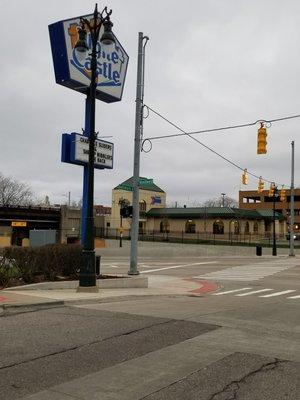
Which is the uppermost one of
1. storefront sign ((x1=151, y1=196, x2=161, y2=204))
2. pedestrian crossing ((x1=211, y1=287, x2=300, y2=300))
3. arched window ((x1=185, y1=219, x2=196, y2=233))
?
storefront sign ((x1=151, y1=196, x2=161, y2=204))

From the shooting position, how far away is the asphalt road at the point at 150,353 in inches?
239

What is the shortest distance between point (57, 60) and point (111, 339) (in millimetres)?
14076

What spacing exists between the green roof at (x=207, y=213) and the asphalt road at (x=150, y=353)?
67839 mm

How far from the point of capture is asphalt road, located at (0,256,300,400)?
607cm

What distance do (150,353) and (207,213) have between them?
74501mm

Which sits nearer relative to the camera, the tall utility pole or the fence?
the tall utility pole

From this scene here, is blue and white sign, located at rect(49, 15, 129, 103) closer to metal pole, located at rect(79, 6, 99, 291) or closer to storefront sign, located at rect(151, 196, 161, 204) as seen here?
metal pole, located at rect(79, 6, 99, 291)

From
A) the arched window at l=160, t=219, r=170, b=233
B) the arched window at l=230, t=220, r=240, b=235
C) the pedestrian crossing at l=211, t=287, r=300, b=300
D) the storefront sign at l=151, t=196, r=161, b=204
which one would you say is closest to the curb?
the pedestrian crossing at l=211, t=287, r=300, b=300

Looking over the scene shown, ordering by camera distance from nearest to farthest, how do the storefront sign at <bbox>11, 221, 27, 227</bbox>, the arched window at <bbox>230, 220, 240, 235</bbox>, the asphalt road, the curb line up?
the asphalt road < the curb < the storefront sign at <bbox>11, 221, 27, 227</bbox> < the arched window at <bbox>230, 220, 240, 235</bbox>

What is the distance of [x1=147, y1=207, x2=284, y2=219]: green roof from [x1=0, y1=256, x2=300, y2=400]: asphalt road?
223 feet

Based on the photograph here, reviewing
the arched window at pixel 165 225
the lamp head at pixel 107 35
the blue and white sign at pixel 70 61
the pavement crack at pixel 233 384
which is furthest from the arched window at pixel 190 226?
the pavement crack at pixel 233 384

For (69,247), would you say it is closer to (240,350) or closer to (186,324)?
(186,324)

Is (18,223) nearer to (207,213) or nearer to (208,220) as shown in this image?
(207,213)

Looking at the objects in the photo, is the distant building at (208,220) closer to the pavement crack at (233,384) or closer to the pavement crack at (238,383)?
the pavement crack at (238,383)
